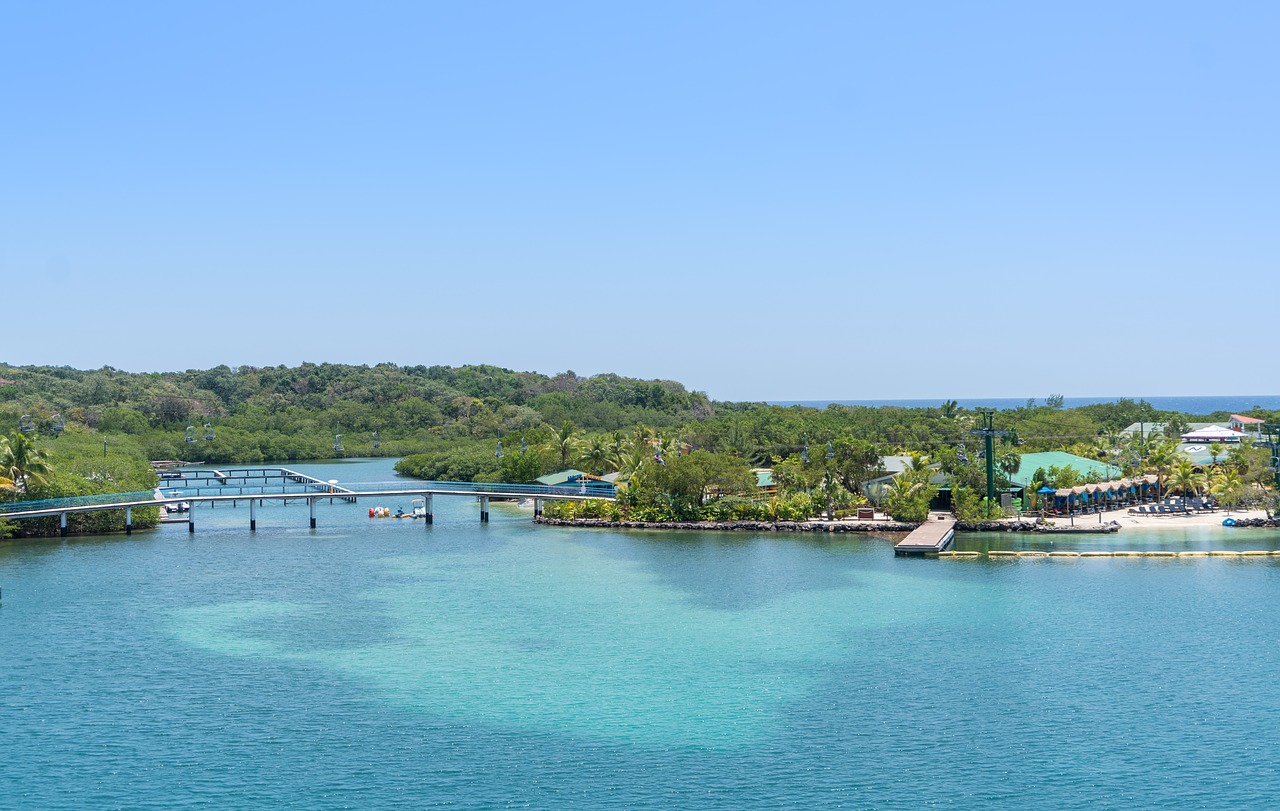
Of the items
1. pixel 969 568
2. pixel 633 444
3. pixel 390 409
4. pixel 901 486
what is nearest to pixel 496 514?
pixel 633 444

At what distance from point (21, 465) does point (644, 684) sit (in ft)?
154

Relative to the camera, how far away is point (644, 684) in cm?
3275

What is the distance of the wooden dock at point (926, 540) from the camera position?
183 ft

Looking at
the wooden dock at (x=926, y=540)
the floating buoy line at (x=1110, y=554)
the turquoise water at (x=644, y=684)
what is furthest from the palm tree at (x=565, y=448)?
the floating buoy line at (x=1110, y=554)

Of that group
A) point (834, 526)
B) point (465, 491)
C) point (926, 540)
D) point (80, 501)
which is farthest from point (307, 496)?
point (926, 540)

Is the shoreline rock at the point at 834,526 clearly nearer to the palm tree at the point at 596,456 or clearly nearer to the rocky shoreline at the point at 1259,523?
the rocky shoreline at the point at 1259,523

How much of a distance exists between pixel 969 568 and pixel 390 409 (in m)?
112

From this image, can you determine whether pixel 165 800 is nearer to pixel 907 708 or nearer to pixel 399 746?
pixel 399 746

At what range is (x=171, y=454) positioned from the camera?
124688 mm

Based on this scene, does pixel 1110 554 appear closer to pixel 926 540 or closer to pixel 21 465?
pixel 926 540

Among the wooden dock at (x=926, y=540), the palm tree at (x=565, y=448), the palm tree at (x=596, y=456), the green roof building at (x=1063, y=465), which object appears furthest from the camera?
the palm tree at (x=565, y=448)

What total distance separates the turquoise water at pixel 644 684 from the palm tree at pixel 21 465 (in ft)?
33.7

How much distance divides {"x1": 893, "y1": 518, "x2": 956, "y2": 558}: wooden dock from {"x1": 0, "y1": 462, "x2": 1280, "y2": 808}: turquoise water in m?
2.04

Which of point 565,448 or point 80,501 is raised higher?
point 565,448
